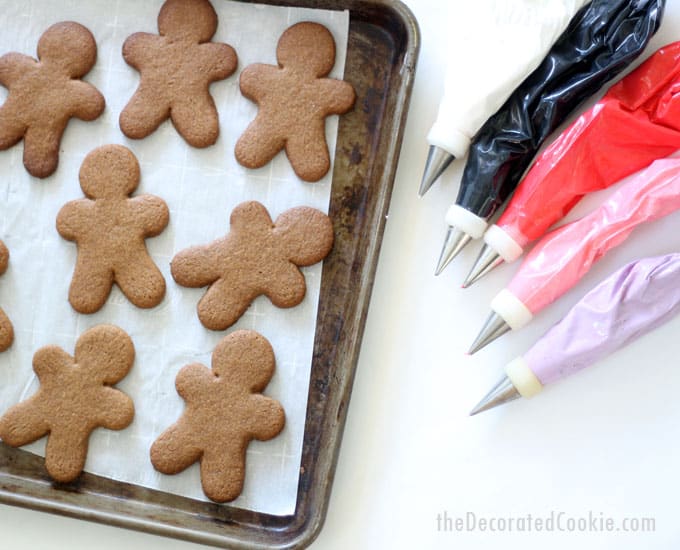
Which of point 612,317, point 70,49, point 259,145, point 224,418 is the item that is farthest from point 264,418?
point 70,49

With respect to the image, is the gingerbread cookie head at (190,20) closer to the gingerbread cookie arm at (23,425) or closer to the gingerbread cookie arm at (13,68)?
the gingerbread cookie arm at (13,68)

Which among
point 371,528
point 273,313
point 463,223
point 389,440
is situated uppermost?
point 463,223

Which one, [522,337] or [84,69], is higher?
[84,69]

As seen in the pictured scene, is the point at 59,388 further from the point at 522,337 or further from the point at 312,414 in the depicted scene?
the point at 522,337

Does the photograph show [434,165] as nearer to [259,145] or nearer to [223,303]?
[259,145]

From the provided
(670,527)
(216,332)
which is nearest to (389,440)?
(216,332)

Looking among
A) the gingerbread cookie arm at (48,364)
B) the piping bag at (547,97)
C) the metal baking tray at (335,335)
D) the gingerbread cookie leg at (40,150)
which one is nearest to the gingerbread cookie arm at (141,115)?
the gingerbread cookie leg at (40,150)
